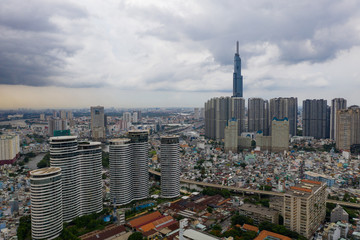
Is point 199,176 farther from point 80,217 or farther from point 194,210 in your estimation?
point 80,217

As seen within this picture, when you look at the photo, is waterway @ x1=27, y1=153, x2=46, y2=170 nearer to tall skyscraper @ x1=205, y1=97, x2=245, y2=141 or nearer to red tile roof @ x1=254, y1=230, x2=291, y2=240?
red tile roof @ x1=254, y1=230, x2=291, y2=240

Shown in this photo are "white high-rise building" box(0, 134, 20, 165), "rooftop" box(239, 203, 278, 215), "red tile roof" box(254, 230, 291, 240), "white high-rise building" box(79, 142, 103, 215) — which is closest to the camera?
"red tile roof" box(254, 230, 291, 240)

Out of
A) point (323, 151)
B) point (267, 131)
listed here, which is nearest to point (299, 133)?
point (267, 131)

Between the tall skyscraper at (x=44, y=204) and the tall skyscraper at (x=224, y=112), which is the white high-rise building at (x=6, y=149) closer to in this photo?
the tall skyscraper at (x=44, y=204)

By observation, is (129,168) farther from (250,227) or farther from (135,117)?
(135,117)

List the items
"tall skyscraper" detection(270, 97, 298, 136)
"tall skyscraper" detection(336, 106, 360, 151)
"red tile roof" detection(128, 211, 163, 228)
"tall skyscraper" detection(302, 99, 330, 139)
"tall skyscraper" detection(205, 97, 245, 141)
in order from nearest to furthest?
"red tile roof" detection(128, 211, 163, 228)
"tall skyscraper" detection(336, 106, 360, 151)
"tall skyscraper" detection(302, 99, 330, 139)
"tall skyscraper" detection(270, 97, 298, 136)
"tall skyscraper" detection(205, 97, 245, 141)

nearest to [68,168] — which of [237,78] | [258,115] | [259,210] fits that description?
[259,210]

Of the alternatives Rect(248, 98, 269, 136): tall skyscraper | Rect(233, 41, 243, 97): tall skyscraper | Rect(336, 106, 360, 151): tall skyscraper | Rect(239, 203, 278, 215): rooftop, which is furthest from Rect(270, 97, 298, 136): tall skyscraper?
Rect(239, 203, 278, 215): rooftop
